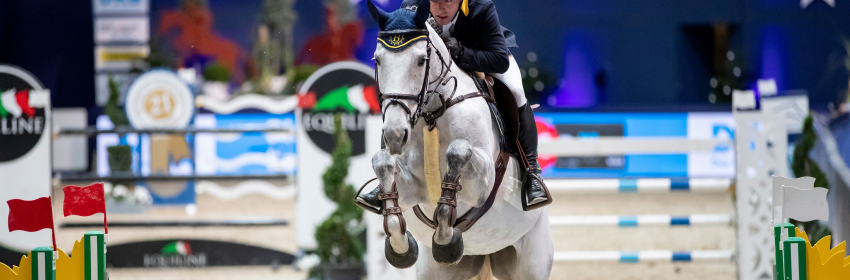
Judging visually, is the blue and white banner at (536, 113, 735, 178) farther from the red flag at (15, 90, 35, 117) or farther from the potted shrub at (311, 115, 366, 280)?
the red flag at (15, 90, 35, 117)

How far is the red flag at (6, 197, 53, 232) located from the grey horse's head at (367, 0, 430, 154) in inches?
62.2

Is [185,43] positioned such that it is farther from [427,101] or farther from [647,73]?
[427,101]

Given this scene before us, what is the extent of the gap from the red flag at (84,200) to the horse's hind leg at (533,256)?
5.56 ft

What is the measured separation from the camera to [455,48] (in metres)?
2.33

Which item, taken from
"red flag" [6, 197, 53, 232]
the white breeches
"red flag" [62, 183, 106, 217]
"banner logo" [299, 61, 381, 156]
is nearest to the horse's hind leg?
the white breeches

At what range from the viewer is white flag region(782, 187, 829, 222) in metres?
2.45

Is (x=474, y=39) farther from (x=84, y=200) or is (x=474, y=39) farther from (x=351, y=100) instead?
(x=351, y=100)

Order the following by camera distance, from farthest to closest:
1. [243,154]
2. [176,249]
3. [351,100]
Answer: [243,154] < [176,249] < [351,100]

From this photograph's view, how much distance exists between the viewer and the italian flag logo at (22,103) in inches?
201

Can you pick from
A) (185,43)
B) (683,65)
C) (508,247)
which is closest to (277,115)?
(185,43)

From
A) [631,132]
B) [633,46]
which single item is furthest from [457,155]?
[633,46]

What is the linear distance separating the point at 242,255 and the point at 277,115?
13.5 ft

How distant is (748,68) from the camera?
10.2 meters

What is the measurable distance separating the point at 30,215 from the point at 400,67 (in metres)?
1.73
